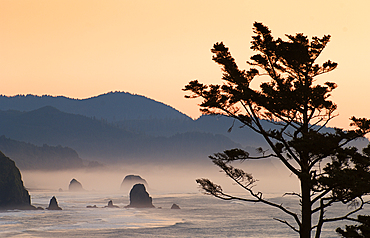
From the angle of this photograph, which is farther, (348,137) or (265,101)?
(265,101)

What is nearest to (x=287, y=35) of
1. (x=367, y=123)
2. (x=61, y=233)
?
(x=367, y=123)

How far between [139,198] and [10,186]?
158 feet

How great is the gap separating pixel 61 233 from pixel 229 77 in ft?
259

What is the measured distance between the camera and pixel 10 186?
12638 cm

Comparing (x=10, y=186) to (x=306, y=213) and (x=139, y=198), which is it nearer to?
(x=139, y=198)

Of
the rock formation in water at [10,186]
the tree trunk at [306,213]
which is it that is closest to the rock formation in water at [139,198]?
the rock formation in water at [10,186]

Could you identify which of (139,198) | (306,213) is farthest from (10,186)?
(306,213)

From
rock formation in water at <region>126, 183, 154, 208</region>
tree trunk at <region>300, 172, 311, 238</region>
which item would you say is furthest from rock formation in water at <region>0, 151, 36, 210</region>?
tree trunk at <region>300, 172, 311, 238</region>

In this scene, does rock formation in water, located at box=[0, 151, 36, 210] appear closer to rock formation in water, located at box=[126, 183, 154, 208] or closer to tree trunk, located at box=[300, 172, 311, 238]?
rock formation in water, located at box=[126, 183, 154, 208]

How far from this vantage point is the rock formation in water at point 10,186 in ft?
409

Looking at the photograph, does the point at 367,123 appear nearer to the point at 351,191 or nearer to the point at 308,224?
the point at 351,191

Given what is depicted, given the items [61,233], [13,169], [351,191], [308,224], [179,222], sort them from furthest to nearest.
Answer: [13,169] → [179,222] → [61,233] → [308,224] → [351,191]

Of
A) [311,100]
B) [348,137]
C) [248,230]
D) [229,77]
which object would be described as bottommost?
[248,230]

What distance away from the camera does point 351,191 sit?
54.2ft
